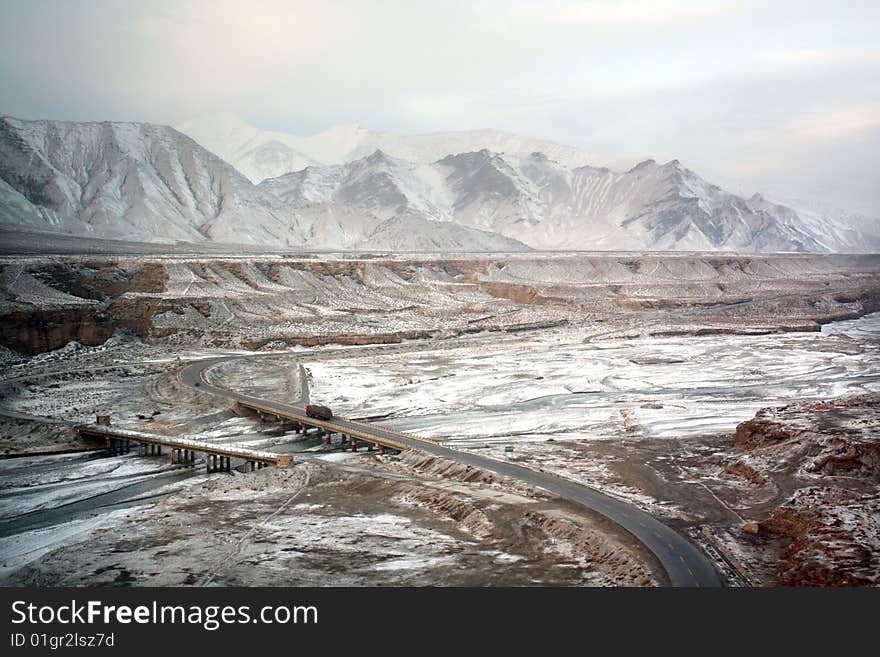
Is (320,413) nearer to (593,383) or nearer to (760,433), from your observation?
(593,383)

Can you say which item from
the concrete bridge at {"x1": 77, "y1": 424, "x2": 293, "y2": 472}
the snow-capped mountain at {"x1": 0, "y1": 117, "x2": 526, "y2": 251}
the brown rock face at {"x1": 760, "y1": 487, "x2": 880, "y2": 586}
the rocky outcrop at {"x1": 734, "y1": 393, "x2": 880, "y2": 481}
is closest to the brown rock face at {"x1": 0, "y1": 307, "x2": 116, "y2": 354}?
the concrete bridge at {"x1": 77, "y1": 424, "x2": 293, "y2": 472}

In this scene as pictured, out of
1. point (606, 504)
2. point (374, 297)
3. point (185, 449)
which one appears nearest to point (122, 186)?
point (374, 297)

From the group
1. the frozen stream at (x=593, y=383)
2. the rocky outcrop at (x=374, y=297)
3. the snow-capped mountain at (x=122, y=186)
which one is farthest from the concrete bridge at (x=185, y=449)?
the snow-capped mountain at (x=122, y=186)

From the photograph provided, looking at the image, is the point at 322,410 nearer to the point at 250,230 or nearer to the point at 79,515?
the point at 79,515

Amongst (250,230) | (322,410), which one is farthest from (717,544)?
(250,230)

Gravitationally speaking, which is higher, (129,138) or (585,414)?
(129,138)
